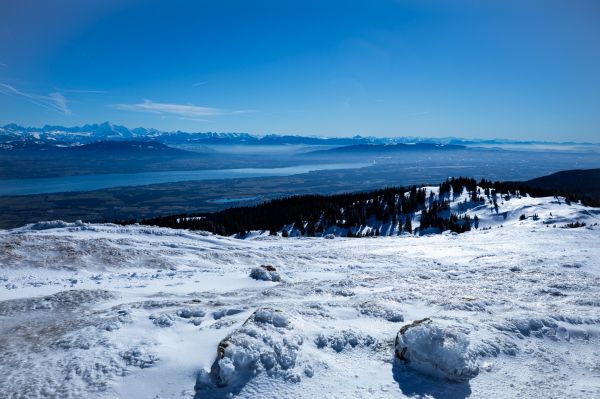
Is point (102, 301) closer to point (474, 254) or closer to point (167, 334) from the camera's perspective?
point (167, 334)

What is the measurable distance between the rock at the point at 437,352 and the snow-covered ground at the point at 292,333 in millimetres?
30

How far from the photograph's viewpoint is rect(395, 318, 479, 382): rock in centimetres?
923

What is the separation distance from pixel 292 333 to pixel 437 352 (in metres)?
3.98

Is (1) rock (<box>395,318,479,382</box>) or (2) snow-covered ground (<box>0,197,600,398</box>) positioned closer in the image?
(2) snow-covered ground (<box>0,197,600,398</box>)

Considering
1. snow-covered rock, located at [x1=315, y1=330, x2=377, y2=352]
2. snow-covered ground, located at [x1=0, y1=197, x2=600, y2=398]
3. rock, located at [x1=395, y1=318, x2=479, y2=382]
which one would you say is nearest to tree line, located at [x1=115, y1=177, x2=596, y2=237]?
snow-covered ground, located at [x1=0, y1=197, x2=600, y2=398]

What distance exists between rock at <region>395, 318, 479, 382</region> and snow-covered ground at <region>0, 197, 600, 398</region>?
0.03 meters

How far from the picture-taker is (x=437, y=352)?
31.1 feet

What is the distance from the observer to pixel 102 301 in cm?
1463

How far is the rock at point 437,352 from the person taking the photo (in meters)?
9.23

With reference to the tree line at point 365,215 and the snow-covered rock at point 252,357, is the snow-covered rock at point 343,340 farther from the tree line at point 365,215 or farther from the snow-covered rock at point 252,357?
the tree line at point 365,215

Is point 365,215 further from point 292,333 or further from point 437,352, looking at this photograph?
point 437,352

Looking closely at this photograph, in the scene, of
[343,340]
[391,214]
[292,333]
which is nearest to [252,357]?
[292,333]

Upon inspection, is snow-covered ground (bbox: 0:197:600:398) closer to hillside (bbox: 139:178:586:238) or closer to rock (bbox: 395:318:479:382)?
rock (bbox: 395:318:479:382)

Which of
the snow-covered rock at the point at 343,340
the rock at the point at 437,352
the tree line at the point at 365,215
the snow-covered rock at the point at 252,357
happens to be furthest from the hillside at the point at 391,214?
the rock at the point at 437,352
